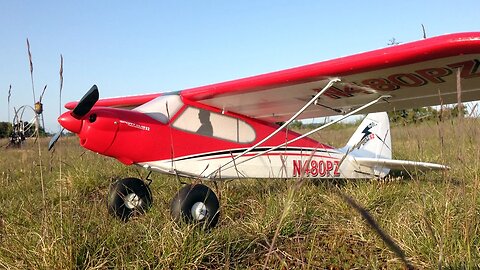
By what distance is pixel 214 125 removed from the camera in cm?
523

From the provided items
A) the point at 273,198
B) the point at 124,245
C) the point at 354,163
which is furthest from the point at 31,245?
the point at 354,163

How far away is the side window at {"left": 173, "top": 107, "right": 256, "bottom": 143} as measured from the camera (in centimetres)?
494

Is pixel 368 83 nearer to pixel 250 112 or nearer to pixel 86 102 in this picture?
pixel 250 112

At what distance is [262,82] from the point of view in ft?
14.3

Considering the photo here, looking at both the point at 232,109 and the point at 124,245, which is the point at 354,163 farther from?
the point at 124,245

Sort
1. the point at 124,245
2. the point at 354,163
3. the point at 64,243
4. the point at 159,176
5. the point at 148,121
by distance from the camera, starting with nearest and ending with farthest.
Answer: the point at 64,243, the point at 124,245, the point at 148,121, the point at 159,176, the point at 354,163

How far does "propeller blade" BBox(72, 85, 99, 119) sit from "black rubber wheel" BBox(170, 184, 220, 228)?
1292 mm

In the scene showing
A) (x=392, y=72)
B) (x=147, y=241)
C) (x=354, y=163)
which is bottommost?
(x=354, y=163)

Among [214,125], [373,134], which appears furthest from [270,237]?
[373,134]

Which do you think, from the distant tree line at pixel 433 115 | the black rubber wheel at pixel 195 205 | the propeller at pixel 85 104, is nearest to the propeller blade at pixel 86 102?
the propeller at pixel 85 104

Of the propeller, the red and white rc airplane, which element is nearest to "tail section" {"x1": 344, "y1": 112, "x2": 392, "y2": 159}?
the red and white rc airplane

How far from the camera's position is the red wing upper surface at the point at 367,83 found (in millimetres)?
3139

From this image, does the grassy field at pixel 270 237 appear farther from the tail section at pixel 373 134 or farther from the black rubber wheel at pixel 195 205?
the tail section at pixel 373 134

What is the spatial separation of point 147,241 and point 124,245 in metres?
0.15
